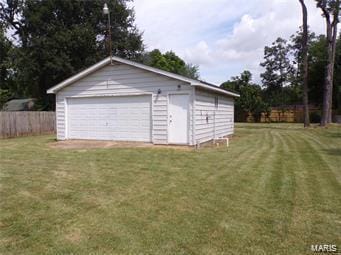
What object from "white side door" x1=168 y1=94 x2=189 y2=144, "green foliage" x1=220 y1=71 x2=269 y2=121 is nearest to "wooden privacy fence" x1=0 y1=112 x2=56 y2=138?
"white side door" x1=168 y1=94 x2=189 y2=144

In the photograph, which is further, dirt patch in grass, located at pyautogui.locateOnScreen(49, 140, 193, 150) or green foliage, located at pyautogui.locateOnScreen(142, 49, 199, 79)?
green foliage, located at pyautogui.locateOnScreen(142, 49, 199, 79)

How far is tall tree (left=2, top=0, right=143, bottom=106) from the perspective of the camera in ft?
79.5

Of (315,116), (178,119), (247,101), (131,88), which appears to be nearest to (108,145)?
(131,88)

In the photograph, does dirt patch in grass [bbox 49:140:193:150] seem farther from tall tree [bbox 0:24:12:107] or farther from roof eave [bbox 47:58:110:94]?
tall tree [bbox 0:24:12:107]

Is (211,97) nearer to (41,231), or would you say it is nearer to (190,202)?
(190,202)

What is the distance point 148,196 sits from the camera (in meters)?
4.89

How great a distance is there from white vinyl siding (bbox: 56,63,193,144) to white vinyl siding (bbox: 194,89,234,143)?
1.50 ft

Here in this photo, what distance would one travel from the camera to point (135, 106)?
1214 cm

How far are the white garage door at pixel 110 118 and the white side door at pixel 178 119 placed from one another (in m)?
0.92

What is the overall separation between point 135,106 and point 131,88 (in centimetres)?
68

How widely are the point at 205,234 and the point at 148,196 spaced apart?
1.56 meters

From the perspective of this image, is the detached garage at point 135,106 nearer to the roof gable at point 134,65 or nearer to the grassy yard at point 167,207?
the roof gable at point 134,65

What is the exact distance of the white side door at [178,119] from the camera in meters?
11.1

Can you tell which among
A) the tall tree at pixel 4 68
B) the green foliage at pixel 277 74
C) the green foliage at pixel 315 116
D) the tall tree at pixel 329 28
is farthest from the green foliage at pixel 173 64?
the tall tree at pixel 329 28
